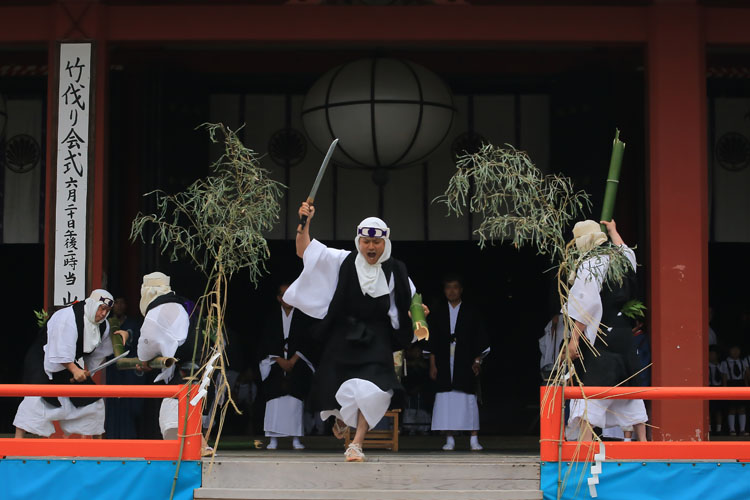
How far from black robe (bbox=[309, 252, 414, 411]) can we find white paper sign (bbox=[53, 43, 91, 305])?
234 cm

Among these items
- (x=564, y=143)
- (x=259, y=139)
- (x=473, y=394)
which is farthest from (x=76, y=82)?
(x=564, y=143)

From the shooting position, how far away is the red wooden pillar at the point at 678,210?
26.1 feet

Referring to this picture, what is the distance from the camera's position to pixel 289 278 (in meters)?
12.2

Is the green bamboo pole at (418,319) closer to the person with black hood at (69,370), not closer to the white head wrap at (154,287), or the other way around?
the white head wrap at (154,287)

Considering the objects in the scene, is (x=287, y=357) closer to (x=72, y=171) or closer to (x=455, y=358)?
(x=455, y=358)

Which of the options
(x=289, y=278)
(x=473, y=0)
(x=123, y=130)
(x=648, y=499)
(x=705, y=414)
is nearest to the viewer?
(x=648, y=499)

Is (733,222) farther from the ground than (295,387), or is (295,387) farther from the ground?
(733,222)

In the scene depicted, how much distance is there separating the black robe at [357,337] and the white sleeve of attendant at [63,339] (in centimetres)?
196

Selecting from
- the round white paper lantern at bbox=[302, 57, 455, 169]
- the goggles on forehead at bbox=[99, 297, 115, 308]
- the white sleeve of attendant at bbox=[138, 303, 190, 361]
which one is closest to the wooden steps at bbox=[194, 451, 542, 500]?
the white sleeve of attendant at bbox=[138, 303, 190, 361]

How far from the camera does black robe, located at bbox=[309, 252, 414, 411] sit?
256 inches

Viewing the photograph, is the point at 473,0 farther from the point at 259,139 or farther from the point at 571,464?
the point at 571,464

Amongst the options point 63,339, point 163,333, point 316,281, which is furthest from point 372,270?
point 63,339

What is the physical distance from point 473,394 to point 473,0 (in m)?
3.18

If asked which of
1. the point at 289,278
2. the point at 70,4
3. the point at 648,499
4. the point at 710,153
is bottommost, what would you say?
the point at 648,499
